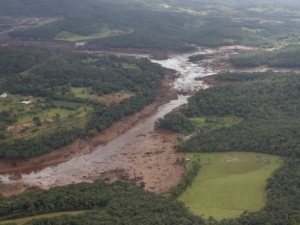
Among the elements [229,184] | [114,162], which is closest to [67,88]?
[114,162]

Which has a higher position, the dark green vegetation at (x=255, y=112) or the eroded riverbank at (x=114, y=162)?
the dark green vegetation at (x=255, y=112)

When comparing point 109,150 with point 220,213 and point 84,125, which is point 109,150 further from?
point 220,213

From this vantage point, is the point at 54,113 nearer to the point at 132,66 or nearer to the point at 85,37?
the point at 132,66

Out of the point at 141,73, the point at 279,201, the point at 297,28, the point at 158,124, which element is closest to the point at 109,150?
the point at 158,124

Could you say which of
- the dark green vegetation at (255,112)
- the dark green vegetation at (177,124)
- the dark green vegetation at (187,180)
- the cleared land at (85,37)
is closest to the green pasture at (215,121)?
the dark green vegetation at (255,112)

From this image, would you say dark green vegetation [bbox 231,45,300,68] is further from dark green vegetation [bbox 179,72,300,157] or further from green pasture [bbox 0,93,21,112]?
green pasture [bbox 0,93,21,112]

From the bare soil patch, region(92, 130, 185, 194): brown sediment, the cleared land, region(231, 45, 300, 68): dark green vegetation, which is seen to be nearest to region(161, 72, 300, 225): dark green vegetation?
region(92, 130, 185, 194): brown sediment

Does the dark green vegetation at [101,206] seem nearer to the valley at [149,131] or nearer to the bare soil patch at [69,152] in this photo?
the valley at [149,131]
